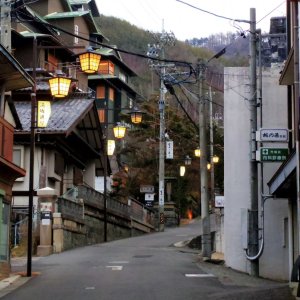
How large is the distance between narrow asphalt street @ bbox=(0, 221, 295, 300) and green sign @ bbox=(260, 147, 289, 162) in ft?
11.5

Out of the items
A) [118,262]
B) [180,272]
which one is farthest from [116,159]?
[180,272]

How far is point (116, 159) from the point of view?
182ft

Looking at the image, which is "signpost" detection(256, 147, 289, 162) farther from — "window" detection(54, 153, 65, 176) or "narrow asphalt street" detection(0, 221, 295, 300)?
"window" detection(54, 153, 65, 176)

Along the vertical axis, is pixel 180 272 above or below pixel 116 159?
below

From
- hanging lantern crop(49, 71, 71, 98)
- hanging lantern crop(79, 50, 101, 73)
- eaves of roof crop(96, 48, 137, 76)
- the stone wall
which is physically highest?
eaves of roof crop(96, 48, 137, 76)

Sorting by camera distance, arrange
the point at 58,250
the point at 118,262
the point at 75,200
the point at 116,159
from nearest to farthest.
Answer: the point at 118,262, the point at 58,250, the point at 75,200, the point at 116,159

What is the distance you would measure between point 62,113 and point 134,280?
60.7ft

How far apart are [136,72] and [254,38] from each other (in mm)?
54319

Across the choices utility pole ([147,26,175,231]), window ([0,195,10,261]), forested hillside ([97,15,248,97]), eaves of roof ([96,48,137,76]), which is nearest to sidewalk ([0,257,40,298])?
window ([0,195,10,261])

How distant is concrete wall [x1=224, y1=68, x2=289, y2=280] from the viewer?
→ 18.6m

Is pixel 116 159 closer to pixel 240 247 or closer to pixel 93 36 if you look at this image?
pixel 93 36

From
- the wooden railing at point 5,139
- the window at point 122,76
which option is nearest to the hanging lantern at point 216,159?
the window at point 122,76

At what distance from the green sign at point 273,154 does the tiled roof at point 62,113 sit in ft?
51.0

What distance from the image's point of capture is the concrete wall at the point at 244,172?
18641 millimetres
